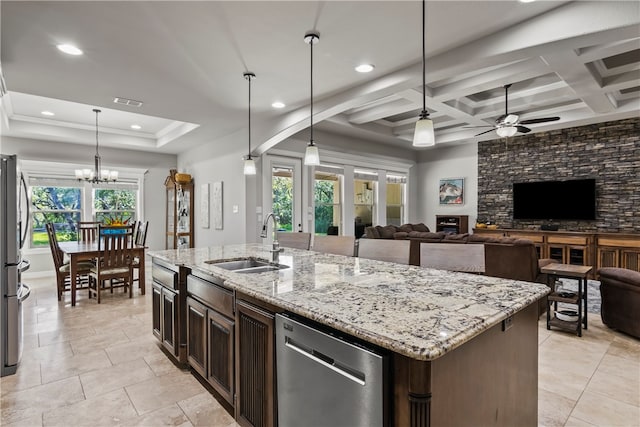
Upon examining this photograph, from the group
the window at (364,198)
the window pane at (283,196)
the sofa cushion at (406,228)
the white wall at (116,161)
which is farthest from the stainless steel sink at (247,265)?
the white wall at (116,161)

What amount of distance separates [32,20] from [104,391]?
8.74ft

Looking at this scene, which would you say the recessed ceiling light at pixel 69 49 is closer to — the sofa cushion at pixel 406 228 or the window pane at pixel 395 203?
the sofa cushion at pixel 406 228

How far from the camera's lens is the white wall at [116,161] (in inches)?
232

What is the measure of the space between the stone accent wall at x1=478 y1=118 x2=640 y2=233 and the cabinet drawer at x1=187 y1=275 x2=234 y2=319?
6815 millimetres

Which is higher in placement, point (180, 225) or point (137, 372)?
point (180, 225)

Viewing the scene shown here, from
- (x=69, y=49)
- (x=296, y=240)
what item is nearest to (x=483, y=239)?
(x=296, y=240)

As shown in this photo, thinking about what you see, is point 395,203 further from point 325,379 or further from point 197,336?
point 325,379

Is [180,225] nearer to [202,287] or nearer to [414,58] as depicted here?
[202,287]

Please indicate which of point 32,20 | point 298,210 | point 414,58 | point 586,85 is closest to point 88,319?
point 32,20

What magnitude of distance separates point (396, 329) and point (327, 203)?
570 centimetres

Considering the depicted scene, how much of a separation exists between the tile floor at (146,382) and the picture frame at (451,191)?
453 centimetres

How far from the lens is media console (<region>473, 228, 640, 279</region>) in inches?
214

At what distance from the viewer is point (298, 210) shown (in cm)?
609

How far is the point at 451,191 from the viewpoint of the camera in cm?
804
